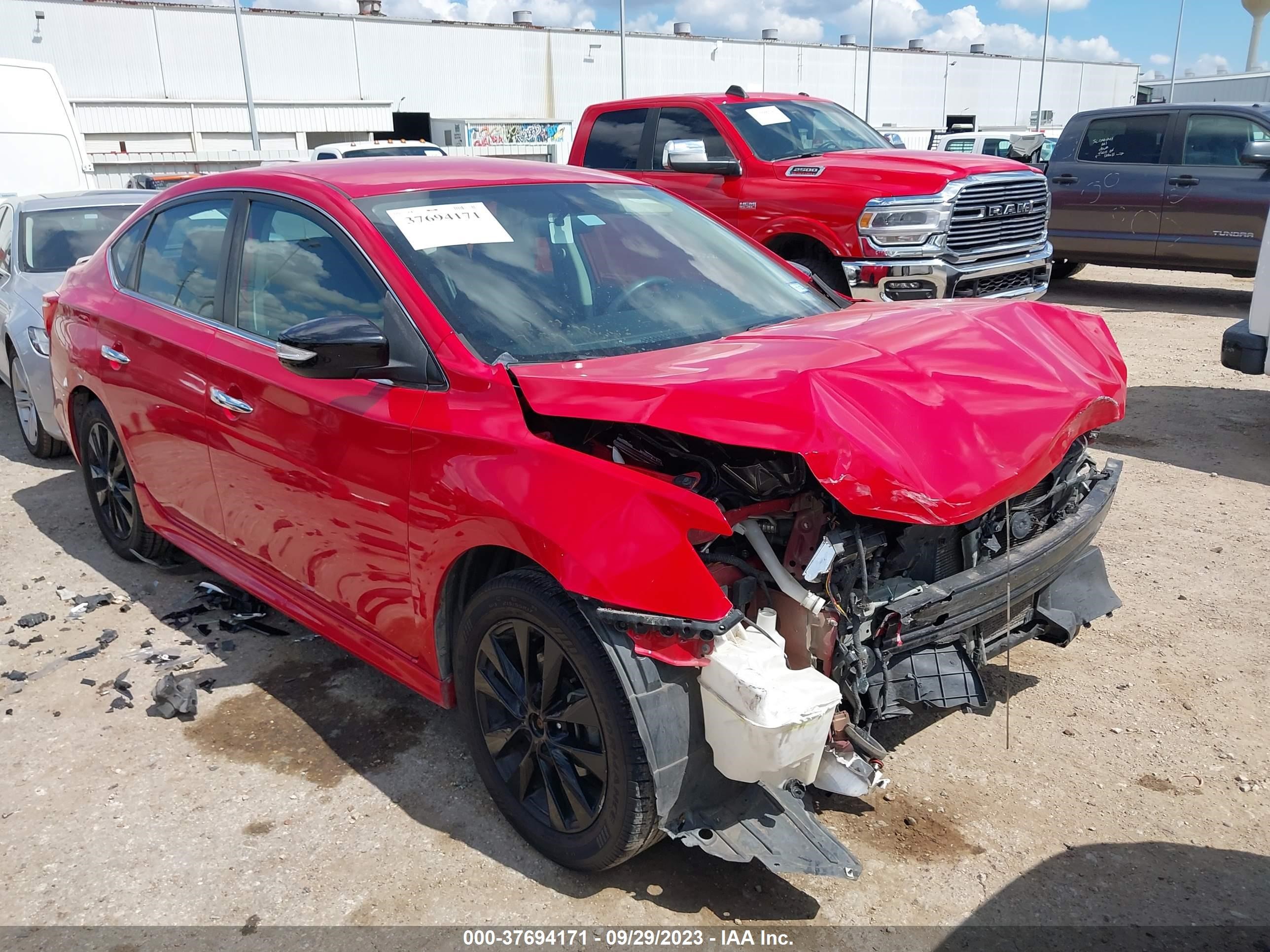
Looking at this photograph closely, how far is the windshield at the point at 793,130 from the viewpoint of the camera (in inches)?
341

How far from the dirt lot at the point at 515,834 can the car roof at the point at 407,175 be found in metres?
1.84

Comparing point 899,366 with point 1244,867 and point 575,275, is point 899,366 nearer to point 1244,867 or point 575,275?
point 575,275

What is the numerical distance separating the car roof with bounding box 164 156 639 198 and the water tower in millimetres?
75662

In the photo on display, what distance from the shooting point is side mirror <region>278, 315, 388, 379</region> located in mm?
2828

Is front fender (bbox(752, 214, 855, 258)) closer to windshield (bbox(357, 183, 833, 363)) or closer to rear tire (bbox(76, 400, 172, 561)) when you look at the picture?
windshield (bbox(357, 183, 833, 363))

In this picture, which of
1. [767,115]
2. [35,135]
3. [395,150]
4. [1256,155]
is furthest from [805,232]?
[395,150]

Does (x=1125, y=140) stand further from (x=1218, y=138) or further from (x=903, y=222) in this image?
(x=903, y=222)

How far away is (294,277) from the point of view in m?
3.45

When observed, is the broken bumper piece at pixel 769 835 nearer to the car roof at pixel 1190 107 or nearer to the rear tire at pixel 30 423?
the rear tire at pixel 30 423

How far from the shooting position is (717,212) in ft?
28.1

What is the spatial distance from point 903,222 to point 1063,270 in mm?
6921

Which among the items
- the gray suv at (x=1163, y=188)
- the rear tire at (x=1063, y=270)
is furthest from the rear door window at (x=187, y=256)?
the rear tire at (x=1063, y=270)

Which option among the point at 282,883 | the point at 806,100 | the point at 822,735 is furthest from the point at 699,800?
the point at 806,100

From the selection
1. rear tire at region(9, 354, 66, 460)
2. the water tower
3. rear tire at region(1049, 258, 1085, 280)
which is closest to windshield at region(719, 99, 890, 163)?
rear tire at region(1049, 258, 1085, 280)
